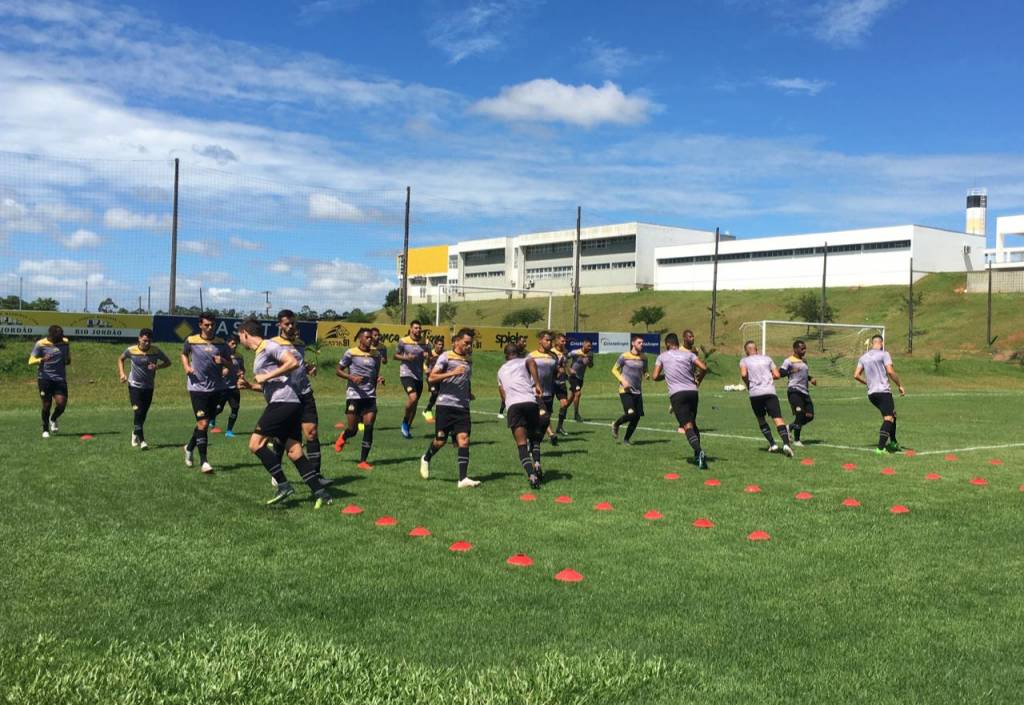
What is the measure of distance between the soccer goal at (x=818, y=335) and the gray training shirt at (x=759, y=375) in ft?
96.6

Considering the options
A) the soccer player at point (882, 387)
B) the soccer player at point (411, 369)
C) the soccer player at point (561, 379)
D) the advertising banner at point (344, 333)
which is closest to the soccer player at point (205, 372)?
the soccer player at point (411, 369)

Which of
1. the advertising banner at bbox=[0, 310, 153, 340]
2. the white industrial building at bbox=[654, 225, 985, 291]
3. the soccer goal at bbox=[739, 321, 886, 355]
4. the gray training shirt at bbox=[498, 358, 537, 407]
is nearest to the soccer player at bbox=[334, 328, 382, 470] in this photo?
the gray training shirt at bbox=[498, 358, 537, 407]

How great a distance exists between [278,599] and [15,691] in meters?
1.88

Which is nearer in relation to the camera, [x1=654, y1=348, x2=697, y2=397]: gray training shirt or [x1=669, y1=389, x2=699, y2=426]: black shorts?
[x1=669, y1=389, x2=699, y2=426]: black shorts

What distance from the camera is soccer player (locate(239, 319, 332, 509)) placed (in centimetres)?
905

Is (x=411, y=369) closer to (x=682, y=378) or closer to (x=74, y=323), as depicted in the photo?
(x=682, y=378)

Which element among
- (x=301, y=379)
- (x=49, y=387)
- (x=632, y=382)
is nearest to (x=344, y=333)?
(x=49, y=387)

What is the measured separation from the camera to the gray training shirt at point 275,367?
9125mm

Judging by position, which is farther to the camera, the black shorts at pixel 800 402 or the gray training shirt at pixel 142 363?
the black shorts at pixel 800 402

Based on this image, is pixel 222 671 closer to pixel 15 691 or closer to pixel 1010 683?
pixel 15 691

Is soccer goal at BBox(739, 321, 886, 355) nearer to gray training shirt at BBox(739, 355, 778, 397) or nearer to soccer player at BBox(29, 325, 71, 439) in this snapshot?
gray training shirt at BBox(739, 355, 778, 397)

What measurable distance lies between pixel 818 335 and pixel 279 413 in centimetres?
5322

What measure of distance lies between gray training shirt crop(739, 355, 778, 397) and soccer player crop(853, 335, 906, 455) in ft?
4.91

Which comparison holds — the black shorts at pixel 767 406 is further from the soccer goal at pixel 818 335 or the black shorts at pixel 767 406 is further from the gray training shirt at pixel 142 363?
the soccer goal at pixel 818 335
